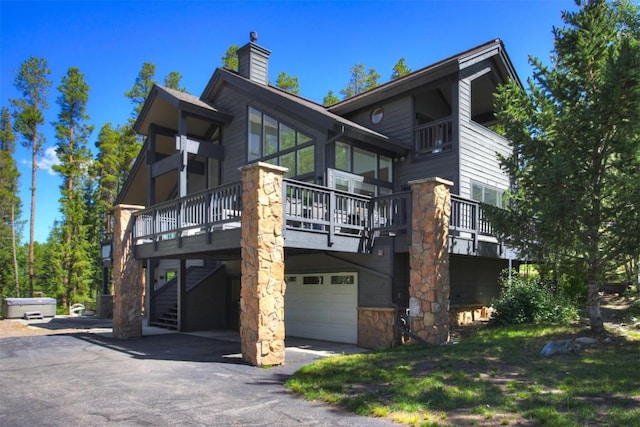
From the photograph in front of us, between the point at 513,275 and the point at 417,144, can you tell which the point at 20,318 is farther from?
the point at 513,275

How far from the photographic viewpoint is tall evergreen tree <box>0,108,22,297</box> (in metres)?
32.4

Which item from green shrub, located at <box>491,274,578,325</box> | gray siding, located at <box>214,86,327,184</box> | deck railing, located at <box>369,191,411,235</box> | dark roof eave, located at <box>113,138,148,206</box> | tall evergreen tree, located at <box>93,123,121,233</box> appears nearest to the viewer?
deck railing, located at <box>369,191,411,235</box>

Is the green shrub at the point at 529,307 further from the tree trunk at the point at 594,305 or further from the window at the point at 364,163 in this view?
the window at the point at 364,163

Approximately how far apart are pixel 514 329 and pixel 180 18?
42.3 ft

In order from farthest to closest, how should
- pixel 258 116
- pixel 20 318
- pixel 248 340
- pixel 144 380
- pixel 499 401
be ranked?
1. pixel 20 318
2. pixel 258 116
3. pixel 248 340
4. pixel 144 380
5. pixel 499 401

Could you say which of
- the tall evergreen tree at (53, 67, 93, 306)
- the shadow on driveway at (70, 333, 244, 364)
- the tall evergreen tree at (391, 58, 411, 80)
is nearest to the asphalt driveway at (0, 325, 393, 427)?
the shadow on driveway at (70, 333, 244, 364)

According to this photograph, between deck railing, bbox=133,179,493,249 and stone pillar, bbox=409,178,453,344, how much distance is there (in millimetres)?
467

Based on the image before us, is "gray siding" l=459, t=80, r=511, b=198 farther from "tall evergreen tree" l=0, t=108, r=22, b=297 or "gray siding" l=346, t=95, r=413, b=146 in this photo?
"tall evergreen tree" l=0, t=108, r=22, b=297

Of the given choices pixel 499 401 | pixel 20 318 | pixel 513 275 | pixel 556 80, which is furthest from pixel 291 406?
pixel 20 318

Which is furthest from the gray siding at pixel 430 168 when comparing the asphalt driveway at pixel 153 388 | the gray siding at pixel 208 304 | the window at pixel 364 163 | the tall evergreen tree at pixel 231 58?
the tall evergreen tree at pixel 231 58

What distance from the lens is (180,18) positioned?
14711 mm

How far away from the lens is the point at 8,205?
35.2 meters

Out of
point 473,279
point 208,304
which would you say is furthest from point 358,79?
point 473,279

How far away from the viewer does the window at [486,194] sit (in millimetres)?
14617
